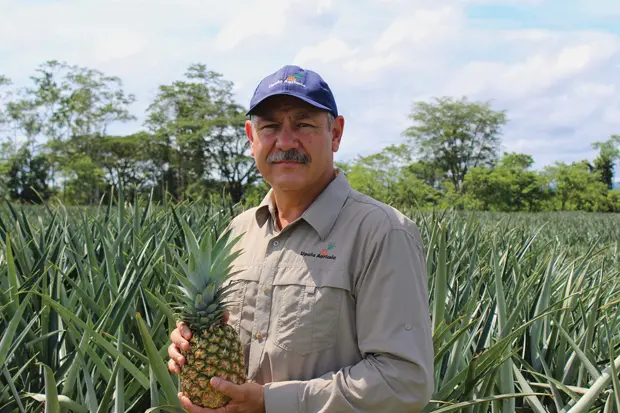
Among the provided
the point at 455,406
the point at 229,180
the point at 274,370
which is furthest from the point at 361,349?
the point at 229,180

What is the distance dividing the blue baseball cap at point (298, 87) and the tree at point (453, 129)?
202 ft

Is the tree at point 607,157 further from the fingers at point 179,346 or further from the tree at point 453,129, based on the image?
the fingers at point 179,346

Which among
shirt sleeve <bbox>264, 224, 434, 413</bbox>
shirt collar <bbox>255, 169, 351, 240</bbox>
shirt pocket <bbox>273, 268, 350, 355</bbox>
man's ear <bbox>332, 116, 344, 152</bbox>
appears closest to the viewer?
shirt sleeve <bbox>264, 224, 434, 413</bbox>

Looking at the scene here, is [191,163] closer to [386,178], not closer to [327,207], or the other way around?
[386,178]

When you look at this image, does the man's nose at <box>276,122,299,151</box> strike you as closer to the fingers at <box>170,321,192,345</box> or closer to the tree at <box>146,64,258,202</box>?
the fingers at <box>170,321,192,345</box>

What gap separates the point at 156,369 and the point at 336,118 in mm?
1070

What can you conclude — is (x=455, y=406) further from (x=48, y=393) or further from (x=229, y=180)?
(x=229, y=180)

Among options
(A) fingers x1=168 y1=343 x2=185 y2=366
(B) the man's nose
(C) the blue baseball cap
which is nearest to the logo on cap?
(C) the blue baseball cap

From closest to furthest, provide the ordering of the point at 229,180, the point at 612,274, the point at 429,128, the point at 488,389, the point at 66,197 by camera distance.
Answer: the point at 488,389
the point at 612,274
the point at 66,197
the point at 229,180
the point at 429,128

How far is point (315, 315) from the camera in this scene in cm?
178

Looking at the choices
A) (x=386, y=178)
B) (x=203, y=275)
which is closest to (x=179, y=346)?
(x=203, y=275)

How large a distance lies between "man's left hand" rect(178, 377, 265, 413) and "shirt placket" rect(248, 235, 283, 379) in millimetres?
126

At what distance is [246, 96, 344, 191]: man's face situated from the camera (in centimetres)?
198

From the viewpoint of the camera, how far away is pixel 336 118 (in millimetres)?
2121
